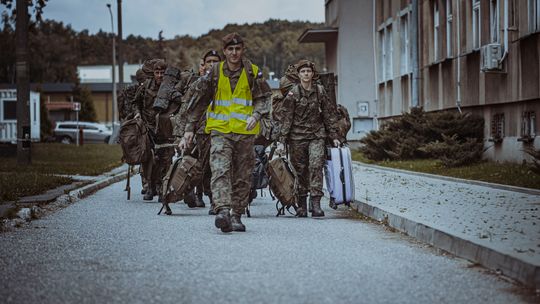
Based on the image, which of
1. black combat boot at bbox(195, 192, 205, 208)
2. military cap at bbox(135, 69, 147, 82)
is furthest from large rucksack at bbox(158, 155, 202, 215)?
military cap at bbox(135, 69, 147, 82)

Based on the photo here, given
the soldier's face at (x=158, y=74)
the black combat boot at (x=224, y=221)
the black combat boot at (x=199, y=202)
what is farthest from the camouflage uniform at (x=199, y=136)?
the black combat boot at (x=224, y=221)

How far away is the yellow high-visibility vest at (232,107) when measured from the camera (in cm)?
1144

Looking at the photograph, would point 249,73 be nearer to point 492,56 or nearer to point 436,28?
point 492,56

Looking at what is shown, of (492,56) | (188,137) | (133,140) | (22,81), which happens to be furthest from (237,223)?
(22,81)

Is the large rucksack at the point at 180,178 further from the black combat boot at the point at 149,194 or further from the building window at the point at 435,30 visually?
the building window at the point at 435,30

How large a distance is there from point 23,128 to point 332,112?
14.4 meters

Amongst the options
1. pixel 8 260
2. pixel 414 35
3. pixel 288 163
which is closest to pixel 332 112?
pixel 288 163

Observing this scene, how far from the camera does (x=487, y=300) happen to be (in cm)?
688

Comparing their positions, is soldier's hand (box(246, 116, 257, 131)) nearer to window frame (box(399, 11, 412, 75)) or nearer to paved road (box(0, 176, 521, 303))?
paved road (box(0, 176, 521, 303))

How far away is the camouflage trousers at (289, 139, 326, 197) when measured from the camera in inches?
531

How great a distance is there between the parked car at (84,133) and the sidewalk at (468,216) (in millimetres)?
56478

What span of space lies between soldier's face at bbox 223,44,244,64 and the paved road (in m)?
1.88

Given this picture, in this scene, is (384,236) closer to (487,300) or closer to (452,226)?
(452,226)

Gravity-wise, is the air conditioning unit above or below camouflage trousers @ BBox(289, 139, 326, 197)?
above
